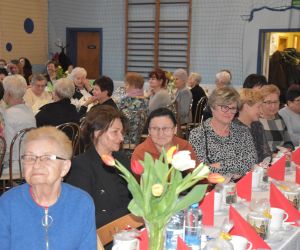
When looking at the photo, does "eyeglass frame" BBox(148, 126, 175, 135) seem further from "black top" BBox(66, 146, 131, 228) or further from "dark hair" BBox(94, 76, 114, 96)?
"dark hair" BBox(94, 76, 114, 96)

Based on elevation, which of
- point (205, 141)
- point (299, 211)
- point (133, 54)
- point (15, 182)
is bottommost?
point (15, 182)

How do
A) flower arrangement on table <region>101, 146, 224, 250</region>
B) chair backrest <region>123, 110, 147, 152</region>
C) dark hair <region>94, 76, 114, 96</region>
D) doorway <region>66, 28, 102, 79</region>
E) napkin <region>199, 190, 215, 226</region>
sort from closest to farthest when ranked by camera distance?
flower arrangement on table <region>101, 146, 224, 250</region>
napkin <region>199, 190, 215, 226</region>
dark hair <region>94, 76, 114, 96</region>
chair backrest <region>123, 110, 147, 152</region>
doorway <region>66, 28, 102, 79</region>

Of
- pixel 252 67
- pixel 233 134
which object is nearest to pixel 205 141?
pixel 233 134

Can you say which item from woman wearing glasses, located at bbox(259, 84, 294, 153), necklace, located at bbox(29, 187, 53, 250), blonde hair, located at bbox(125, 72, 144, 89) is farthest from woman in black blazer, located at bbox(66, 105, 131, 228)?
blonde hair, located at bbox(125, 72, 144, 89)

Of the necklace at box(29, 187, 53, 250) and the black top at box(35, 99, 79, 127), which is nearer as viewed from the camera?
the necklace at box(29, 187, 53, 250)

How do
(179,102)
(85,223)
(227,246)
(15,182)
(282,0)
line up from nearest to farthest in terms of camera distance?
(227,246), (85,223), (15,182), (179,102), (282,0)

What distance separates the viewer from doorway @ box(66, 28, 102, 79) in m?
10.4

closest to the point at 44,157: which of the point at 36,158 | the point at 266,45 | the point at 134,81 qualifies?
the point at 36,158

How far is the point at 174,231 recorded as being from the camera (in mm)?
1707

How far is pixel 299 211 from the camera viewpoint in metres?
2.24

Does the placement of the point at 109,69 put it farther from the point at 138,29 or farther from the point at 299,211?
the point at 299,211

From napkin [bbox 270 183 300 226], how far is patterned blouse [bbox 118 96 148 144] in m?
2.91

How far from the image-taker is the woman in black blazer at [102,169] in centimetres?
219

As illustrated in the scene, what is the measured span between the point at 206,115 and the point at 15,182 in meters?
2.58
